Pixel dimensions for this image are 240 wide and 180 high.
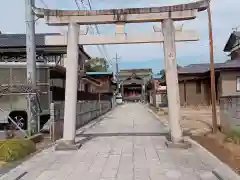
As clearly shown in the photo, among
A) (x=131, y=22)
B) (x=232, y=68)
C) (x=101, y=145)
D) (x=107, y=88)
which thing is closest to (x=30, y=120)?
(x=101, y=145)

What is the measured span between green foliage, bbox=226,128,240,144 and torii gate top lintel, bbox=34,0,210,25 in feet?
14.0

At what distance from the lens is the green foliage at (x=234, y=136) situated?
10.9 m

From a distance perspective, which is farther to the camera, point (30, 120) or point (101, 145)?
point (30, 120)

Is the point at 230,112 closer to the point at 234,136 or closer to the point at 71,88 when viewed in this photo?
the point at 234,136

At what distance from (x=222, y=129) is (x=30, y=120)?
311 inches

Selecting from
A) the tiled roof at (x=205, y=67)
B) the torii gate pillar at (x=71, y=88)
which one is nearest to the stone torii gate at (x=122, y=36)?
the torii gate pillar at (x=71, y=88)

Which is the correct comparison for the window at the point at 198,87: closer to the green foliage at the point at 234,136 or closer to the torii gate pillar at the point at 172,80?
the green foliage at the point at 234,136

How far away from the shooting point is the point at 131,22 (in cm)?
1116

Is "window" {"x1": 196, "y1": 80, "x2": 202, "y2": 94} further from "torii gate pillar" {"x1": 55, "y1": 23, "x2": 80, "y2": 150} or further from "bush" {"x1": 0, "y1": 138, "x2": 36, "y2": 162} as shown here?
"bush" {"x1": 0, "y1": 138, "x2": 36, "y2": 162}

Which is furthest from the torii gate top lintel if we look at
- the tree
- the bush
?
the tree

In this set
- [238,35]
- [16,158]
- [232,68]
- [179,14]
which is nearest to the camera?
[16,158]

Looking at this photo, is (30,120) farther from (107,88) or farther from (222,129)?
(107,88)

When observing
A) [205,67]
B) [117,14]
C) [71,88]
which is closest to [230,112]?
[117,14]

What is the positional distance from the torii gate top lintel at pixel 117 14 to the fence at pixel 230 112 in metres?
3.69
